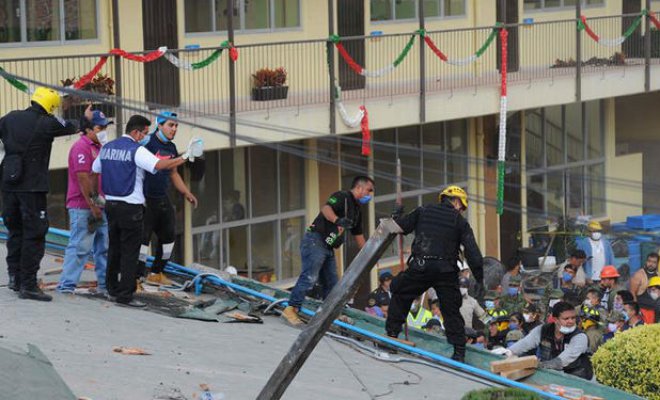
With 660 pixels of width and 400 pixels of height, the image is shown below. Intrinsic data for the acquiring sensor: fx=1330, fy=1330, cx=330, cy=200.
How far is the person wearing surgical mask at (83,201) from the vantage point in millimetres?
11727

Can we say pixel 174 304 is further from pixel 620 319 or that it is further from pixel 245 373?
pixel 620 319

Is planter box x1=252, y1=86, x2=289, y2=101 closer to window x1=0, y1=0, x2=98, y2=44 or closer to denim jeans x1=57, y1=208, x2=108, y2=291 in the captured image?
window x1=0, y1=0, x2=98, y2=44

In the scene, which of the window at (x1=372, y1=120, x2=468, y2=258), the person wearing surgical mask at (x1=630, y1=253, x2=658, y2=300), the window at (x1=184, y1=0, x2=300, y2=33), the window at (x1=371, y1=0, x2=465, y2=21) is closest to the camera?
the person wearing surgical mask at (x1=630, y1=253, x2=658, y2=300)

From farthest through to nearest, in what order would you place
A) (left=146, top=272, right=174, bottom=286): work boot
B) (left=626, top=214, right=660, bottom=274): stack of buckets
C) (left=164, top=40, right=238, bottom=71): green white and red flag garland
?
(left=626, top=214, right=660, bottom=274): stack of buckets, (left=164, top=40, right=238, bottom=71): green white and red flag garland, (left=146, top=272, right=174, bottom=286): work boot

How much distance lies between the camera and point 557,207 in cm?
2695

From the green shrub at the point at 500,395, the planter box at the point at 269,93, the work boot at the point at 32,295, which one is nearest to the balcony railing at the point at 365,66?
the planter box at the point at 269,93

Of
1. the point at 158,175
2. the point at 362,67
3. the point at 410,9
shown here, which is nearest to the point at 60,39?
the point at 362,67

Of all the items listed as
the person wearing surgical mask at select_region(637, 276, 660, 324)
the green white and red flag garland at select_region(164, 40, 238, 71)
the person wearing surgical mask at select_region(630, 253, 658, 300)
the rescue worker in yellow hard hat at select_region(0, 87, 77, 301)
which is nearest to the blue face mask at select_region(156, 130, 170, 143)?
the rescue worker in yellow hard hat at select_region(0, 87, 77, 301)

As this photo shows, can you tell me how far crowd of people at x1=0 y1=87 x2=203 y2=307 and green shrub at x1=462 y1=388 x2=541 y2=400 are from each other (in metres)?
3.45

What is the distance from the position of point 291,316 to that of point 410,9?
12.3 meters

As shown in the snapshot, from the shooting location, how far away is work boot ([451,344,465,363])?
11.8m

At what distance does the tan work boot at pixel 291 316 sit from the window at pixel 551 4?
1457 cm

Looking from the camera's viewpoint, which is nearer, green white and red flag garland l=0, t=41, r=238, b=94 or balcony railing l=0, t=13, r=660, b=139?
green white and red flag garland l=0, t=41, r=238, b=94

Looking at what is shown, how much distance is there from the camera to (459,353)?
11789mm
